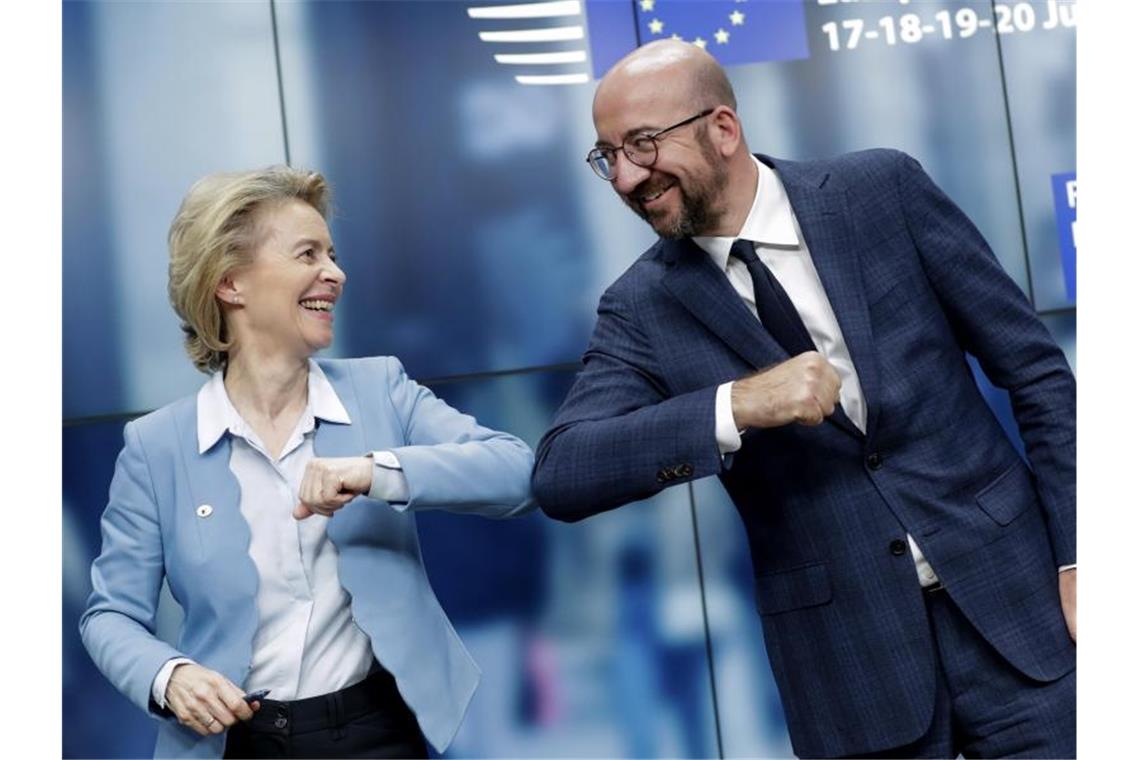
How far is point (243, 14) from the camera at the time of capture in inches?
171

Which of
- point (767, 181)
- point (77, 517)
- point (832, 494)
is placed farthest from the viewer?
point (77, 517)

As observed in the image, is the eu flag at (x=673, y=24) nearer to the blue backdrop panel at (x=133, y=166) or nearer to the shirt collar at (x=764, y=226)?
the blue backdrop panel at (x=133, y=166)

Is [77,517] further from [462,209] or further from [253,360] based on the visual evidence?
[253,360]

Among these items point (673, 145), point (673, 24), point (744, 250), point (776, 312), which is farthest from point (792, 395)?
point (673, 24)

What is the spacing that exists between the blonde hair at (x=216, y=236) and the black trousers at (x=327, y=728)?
2.20ft

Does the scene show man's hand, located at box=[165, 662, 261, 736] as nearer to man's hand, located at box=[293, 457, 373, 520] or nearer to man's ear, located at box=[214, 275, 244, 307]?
man's hand, located at box=[293, 457, 373, 520]

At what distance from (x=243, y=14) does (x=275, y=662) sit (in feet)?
8.01

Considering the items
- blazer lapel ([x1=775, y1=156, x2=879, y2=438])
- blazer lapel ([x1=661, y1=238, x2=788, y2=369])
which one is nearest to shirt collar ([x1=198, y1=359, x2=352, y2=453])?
blazer lapel ([x1=661, y1=238, x2=788, y2=369])

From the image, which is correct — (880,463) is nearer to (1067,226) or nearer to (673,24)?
(673,24)

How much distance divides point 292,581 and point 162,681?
0.26 m

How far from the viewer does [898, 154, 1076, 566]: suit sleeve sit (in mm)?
2402

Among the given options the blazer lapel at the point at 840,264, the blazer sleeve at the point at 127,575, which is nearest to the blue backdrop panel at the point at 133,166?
the blazer sleeve at the point at 127,575

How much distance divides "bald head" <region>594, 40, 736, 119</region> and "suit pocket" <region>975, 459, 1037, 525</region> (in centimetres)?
78

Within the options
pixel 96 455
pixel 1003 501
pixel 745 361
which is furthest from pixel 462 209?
pixel 1003 501
